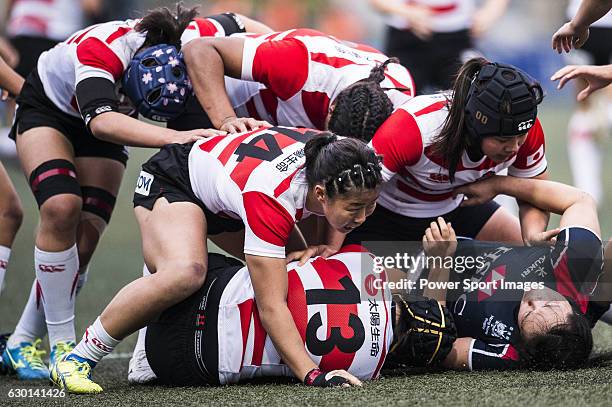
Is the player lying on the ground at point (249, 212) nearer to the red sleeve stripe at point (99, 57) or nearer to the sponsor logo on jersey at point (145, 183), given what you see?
the sponsor logo on jersey at point (145, 183)

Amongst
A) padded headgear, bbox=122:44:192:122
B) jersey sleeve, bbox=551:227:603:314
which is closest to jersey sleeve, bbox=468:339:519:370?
jersey sleeve, bbox=551:227:603:314

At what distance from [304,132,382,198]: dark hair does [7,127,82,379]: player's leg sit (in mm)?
1259

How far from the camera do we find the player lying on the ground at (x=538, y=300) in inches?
147

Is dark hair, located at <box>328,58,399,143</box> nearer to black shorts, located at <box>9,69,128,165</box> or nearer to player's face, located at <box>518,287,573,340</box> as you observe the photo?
player's face, located at <box>518,287,573,340</box>

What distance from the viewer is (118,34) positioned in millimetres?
4539

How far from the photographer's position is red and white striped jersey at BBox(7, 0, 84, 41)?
9.91 meters

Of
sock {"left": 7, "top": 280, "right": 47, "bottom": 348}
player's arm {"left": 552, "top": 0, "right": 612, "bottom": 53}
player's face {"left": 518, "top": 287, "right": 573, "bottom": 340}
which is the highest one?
player's arm {"left": 552, "top": 0, "right": 612, "bottom": 53}

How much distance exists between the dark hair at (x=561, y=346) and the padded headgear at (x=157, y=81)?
182cm

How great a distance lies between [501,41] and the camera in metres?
14.2

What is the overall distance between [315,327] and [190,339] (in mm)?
478

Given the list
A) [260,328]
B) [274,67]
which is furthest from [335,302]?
[274,67]

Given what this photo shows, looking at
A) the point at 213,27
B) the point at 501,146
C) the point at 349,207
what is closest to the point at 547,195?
the point at 501,146

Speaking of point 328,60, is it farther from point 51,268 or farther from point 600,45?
point 600,45

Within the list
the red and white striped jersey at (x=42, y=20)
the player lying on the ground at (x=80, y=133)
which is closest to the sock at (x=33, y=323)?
the player lying on the ground at (x=80, y=133)
